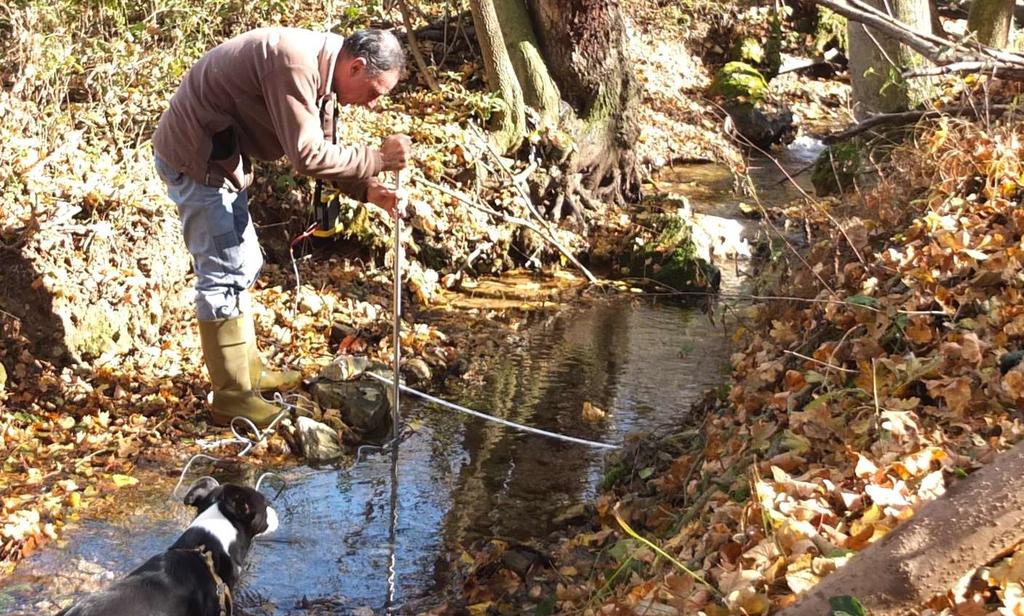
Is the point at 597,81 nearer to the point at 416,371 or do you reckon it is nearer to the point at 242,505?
the point at 416,371

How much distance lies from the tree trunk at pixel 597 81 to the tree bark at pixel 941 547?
7.86 meters

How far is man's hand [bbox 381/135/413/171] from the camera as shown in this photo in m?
5.45

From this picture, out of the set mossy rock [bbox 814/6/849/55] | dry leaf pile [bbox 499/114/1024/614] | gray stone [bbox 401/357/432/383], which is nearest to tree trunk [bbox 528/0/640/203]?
gray stone [bbox 401/357/432/383]

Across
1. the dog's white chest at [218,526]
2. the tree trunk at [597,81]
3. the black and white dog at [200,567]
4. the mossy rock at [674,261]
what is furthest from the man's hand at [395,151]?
the tree trunk at [597,81]

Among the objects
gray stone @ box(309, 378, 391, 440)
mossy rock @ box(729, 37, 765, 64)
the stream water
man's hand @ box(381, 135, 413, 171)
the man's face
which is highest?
mossy rock @ box(729, 37, 765, 64)

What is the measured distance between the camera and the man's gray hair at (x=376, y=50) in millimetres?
5070

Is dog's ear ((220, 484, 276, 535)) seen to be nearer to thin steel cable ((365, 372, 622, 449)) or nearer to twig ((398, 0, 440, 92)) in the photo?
thin steel cable ((365, 372, 622, 449))

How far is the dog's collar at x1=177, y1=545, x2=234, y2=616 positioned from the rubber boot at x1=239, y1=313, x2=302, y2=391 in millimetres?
2058

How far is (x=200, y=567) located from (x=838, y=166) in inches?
253

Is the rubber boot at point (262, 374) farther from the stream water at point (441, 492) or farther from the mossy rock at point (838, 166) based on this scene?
the mossy rock at point (838, 166)

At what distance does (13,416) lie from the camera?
5840 mm

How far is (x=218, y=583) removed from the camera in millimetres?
4074

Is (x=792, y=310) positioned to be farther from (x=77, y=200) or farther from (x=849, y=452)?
(x=77, y=200)

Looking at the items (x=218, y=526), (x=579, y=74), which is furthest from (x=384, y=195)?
(x=579, y=74)
